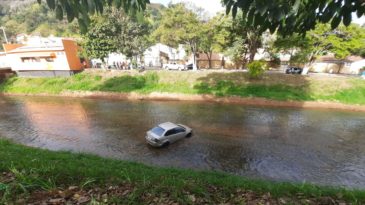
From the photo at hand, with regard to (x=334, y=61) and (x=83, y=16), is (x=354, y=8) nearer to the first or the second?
(x=83, y=16)

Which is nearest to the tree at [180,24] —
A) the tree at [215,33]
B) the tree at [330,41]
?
the tree at [215,33]

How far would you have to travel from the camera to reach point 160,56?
57469 millimetres

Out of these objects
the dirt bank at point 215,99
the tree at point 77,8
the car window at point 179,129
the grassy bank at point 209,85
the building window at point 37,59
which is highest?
the tree at point 77,8

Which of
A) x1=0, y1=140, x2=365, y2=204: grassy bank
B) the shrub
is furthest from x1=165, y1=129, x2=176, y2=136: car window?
the shrub

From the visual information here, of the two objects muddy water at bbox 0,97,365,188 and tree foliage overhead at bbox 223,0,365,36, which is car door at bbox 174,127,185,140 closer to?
muddy water at bbox 0,97,365,188

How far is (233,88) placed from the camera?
27.6m

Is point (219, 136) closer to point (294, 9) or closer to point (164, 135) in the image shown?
point (164, 135)

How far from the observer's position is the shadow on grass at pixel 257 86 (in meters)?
25.4

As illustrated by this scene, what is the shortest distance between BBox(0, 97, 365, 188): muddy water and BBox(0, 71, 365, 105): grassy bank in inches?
125

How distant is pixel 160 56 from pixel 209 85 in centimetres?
3190

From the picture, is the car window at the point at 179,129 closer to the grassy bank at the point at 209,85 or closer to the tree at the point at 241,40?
the grassy bank at the point at 209,85

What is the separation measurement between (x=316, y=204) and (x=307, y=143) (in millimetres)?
12143

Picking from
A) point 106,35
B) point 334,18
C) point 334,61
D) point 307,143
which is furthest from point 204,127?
point 334,61

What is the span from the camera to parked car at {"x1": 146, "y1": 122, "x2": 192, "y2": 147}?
13.9 m
